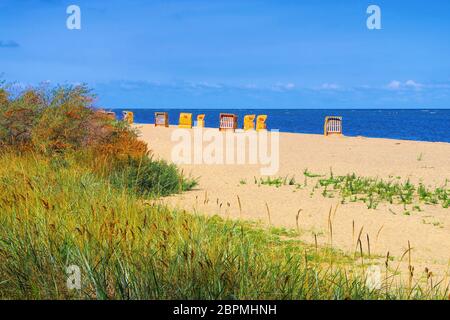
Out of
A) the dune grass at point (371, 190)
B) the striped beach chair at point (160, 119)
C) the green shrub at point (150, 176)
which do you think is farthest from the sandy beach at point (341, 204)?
the striped beach chair at point (160, 119)

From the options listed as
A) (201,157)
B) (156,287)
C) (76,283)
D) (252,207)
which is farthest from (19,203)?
(201,157)

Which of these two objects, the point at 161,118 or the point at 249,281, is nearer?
the point at 249,281

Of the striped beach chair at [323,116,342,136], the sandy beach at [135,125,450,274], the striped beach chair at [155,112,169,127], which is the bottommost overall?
the sandy beach at [135,125,450,274]

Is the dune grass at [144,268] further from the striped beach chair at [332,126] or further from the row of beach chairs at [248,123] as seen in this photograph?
the row of beach chairs at [248,123]

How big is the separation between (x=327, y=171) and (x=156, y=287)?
1295 cm

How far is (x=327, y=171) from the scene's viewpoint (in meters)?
16.8

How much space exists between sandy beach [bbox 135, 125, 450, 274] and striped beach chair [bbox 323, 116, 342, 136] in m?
8.39

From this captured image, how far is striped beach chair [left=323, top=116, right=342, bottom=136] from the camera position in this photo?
105 ft

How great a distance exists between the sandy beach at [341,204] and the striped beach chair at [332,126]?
8393 millimetres

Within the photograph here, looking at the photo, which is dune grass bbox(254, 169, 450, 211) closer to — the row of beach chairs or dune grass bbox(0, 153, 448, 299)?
dune grass bbox(0, 153, 448, 299)

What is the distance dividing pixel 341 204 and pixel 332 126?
20838mm

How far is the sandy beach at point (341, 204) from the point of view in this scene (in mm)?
8680

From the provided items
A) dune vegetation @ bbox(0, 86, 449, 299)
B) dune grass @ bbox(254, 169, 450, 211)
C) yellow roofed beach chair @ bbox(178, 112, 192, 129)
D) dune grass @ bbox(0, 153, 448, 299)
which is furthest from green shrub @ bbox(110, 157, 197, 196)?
yellow roofed beach chair @ bbox(178, 112, 192, 129)
